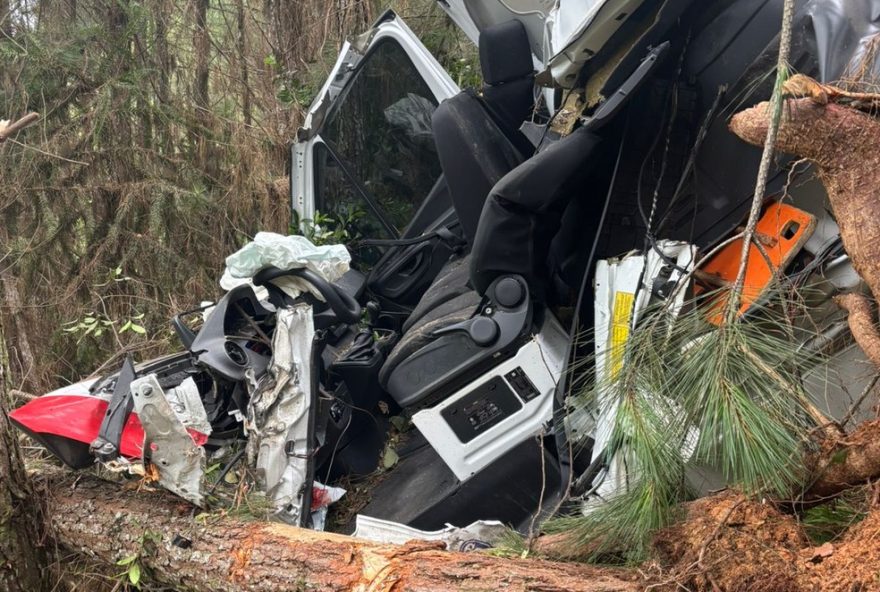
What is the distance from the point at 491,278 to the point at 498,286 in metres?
0.04

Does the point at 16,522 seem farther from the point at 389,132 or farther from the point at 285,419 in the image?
the point at 389,132

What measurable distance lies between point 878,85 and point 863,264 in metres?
0.39

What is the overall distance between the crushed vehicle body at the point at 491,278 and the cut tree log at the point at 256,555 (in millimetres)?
156

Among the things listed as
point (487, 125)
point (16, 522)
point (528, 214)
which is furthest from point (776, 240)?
point (16, 522)

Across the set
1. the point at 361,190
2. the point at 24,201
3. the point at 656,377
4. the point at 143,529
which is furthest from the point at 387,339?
the point at 24,201

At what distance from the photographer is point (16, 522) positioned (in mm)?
2604

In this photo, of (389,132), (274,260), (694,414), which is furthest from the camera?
(389,132)

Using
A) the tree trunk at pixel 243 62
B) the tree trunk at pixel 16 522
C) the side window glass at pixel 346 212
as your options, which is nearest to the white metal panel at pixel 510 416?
the tree trunk at pixel 16 522

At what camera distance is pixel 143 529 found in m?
2.57

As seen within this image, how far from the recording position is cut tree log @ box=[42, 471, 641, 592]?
176 cm

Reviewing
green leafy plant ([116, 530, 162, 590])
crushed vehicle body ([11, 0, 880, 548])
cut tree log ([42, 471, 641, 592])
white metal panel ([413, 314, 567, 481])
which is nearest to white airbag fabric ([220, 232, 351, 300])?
crushed vehicle body ([11, 0, 880, 548])

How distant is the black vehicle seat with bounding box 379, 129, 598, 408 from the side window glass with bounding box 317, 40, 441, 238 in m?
1.14

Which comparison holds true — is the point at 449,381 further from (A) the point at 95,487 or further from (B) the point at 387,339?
(A) the point at 95,487

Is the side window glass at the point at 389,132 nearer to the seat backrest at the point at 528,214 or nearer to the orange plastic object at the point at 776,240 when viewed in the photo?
the seat backrest at the point at 528,214
